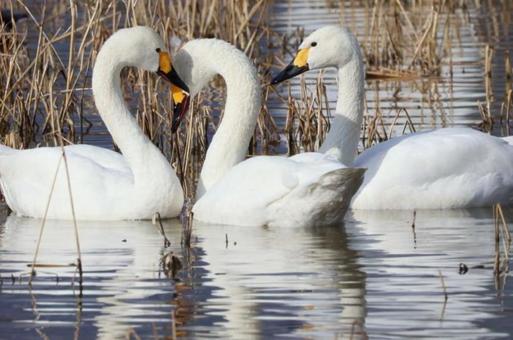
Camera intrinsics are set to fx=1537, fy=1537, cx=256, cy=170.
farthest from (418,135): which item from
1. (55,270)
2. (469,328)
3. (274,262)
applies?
(469,328)

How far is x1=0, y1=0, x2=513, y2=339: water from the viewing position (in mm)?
6281

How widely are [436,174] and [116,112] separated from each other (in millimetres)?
2072

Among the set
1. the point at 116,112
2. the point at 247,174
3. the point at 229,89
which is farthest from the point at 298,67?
the point at 247,174

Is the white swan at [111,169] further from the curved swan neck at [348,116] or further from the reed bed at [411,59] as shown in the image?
the reed bed at [411,59]

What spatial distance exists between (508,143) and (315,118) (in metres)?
2.51

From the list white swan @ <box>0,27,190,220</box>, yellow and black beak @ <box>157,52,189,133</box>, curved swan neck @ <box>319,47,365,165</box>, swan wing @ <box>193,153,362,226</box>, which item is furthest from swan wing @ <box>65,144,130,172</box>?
curved swan neck @ <box>319,47,365,165</box>

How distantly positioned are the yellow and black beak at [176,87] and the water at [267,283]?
2.77ft

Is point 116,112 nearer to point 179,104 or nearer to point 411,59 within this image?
point 179,104

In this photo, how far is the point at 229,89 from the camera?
9992mm

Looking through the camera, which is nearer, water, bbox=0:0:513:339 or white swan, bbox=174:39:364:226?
water, bbox=0:0:513:339

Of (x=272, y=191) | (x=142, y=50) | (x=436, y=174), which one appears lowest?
(x=436, y=174)

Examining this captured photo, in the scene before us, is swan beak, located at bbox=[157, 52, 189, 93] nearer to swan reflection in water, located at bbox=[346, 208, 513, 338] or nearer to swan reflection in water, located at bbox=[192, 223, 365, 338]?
swan reflection in water, located at bbox=[192, 223, 365, 338]

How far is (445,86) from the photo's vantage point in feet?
51.0

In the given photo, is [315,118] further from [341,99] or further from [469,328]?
[469,328]
